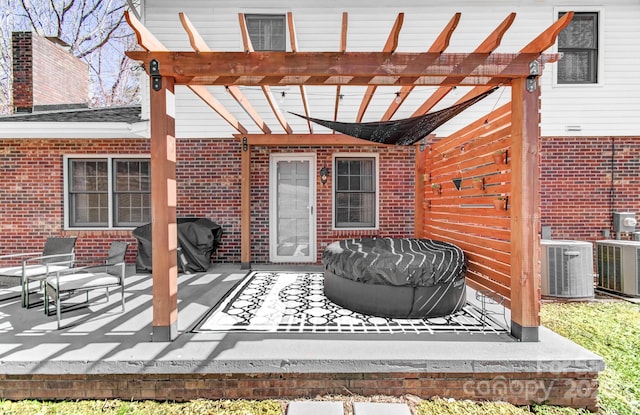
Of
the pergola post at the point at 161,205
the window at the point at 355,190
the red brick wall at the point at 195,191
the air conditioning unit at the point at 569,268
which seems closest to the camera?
the pergola post at the point at 161,205

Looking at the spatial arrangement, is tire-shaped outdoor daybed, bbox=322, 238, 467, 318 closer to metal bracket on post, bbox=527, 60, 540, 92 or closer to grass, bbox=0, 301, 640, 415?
grass, bbox=0, 301, 640, 415

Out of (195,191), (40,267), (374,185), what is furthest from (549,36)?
(40,267)

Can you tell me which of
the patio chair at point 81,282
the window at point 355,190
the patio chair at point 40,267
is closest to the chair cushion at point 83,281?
the patio chair at point 81,282

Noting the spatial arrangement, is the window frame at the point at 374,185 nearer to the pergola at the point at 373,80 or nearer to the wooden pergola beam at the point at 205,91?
the wooden pergola beam at the point at 205,91

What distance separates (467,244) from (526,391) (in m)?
1.84

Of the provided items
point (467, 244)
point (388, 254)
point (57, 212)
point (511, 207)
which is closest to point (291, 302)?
point (388, 254)

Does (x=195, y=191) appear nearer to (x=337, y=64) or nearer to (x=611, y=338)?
(x=337, y=64)

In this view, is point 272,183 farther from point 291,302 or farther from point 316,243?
point 291,302

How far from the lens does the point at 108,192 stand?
21.3ft

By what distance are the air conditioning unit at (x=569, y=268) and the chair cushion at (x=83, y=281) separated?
6149 mm

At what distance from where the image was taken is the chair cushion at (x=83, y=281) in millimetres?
3432

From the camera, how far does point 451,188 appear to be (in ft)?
14.8

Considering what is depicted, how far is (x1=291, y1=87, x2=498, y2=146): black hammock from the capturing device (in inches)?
143

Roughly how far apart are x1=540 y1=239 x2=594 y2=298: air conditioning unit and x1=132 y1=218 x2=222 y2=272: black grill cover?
572 centimetres
